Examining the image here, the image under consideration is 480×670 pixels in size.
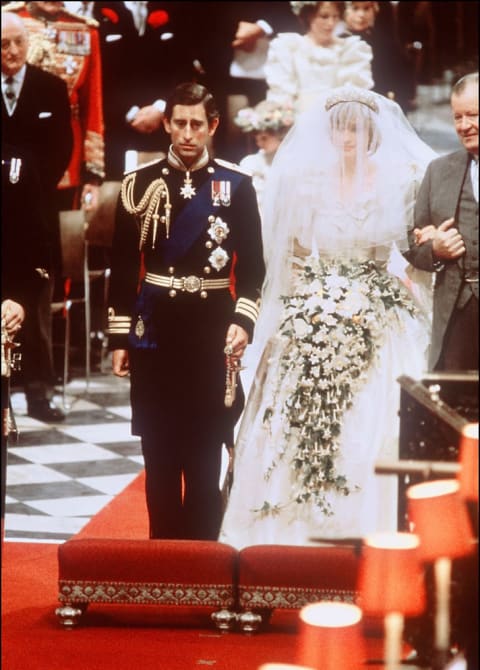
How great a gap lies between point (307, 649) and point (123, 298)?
1.25 m

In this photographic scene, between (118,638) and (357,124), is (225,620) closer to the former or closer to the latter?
(118,638)

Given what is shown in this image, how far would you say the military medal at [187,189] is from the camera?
423cm

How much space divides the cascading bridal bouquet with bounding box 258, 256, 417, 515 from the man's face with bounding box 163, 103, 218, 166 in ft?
1.74

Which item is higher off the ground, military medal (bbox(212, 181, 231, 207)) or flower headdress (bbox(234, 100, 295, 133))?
flower headdress (bbox(234, 100, 295, 133))

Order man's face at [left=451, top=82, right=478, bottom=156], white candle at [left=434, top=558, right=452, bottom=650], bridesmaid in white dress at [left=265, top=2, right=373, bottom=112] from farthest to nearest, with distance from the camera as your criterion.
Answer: bridesmaid in white dress at [left=265, top=2, right=373, bottom=112] → man's face at [left=451, top=82, right=478, bottom=156] → white candle at [left=434, top=558, right=452, bottom=650]

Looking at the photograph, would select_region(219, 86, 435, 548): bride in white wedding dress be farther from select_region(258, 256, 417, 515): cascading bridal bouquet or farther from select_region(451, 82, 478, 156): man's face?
select_region(451, 82, 478, 156): man's face

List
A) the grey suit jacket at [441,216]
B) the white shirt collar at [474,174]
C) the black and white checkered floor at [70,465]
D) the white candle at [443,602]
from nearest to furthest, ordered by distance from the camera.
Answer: the white candle at [443,602], the white shirt collar at [474,174], the grey suit jacket at [441,216], the black and white checkered floor at [70,465]

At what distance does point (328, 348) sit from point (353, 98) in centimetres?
75

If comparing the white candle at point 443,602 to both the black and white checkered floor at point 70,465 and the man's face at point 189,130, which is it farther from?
the black and white checkered floor at point 70,465

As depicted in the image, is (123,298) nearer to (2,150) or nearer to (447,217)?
(2,150)

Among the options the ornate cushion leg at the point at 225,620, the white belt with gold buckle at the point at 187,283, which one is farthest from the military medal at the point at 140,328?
the ornate cushion leg at the point at 225,620

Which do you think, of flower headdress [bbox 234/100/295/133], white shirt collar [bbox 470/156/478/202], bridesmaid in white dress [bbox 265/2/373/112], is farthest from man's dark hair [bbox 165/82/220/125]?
flower headdress [bbox 234/100/295/133]

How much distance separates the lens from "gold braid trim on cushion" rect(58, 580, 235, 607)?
4.14 meters

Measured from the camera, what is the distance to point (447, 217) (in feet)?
12.4
